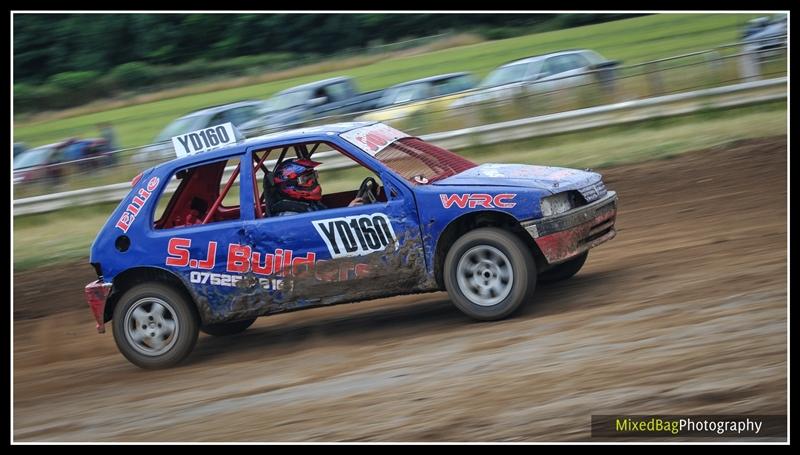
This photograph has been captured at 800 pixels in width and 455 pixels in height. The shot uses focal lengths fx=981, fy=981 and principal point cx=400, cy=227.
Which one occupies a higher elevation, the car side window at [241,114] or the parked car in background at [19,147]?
the parked car in background at [19,147]

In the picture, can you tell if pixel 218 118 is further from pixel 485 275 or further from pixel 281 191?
pixel 485 275

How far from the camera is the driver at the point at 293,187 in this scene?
7.62 metres

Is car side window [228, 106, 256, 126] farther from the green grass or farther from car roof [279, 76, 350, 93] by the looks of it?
the green grass

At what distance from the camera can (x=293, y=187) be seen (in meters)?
7.67

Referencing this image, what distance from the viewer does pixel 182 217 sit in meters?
8.10

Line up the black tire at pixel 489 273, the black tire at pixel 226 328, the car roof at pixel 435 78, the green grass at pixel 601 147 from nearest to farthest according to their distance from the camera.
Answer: the black tire at pixel 489 273
the black tire at pixel 226 328
the green grass at pixel 601 147
the car roof at pixel 435 78

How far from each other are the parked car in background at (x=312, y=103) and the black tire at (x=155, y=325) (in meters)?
8.13

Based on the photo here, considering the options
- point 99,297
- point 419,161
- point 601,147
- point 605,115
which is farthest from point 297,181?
point 605,115

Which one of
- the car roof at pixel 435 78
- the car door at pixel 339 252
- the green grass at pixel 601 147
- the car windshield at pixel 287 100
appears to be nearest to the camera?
the car door at pixel 339 252

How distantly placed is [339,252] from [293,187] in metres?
0.73

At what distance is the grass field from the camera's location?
45.5 feet

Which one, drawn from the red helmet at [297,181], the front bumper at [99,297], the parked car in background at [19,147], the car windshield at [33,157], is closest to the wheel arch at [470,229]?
the red helmet at [297,181]

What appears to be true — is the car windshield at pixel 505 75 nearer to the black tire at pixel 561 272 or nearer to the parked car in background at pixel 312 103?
the parked car in background at pixel 312 103
